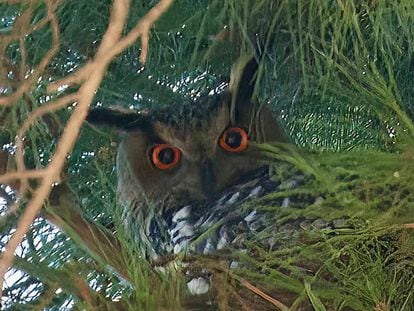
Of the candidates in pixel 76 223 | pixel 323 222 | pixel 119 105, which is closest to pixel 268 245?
pixel 323 222

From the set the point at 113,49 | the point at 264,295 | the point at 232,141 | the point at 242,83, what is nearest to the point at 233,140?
the point at 232,141

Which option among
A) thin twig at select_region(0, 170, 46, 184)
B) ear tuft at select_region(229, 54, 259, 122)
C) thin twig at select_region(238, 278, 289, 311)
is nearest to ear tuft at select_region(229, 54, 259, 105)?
ear tuft at select_region(229, 54, 259, 122)

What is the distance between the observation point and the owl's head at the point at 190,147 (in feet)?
3.05

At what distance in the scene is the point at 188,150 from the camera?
37.9 inches

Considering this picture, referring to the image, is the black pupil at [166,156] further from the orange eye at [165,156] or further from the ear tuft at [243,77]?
the ear tuft at [243,77]

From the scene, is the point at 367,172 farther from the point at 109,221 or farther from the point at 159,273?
the point at 109,221

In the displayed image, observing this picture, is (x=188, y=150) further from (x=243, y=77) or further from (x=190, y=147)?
(x=243, y=77)

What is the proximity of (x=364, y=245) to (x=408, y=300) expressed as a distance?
47mm

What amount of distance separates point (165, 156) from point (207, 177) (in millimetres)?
73

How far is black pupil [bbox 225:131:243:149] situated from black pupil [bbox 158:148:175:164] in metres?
0.07

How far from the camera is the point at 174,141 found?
97cm

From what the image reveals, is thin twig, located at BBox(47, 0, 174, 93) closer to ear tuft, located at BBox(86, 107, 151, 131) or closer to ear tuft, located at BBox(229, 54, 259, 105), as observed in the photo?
ear tuft, located at BBox(229, 54, 259, 105)

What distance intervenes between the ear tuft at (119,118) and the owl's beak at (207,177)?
9 centimetres

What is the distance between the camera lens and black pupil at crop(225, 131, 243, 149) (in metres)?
0.95
